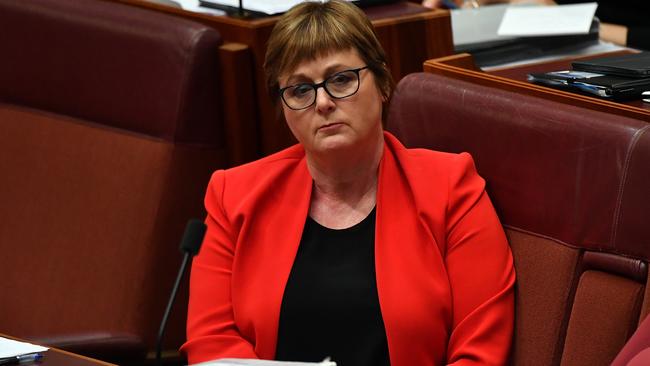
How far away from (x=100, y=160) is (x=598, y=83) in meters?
0.97

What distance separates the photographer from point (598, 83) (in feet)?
6.16

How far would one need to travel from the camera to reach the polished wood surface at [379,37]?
88.6 inches

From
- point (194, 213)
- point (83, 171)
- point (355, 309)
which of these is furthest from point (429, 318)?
point (83, 171)

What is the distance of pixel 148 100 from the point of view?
7.38 ft

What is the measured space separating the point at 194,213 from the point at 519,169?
2.36ft

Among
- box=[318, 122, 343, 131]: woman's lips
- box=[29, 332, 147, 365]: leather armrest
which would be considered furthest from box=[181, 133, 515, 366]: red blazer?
box=[29, 332, 147, 365]: leather armrest

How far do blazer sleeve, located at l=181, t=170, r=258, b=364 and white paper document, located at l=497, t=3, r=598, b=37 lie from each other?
3.54ft

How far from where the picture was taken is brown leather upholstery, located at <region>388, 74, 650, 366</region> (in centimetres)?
165

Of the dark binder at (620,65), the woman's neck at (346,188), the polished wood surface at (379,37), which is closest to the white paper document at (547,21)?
the polished wood surface at (379,37)

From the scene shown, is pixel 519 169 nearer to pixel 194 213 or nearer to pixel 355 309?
pixel 355 309

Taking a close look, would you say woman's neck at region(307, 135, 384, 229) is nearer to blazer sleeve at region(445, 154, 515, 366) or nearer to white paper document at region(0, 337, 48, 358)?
blazer sleeve at region(445, 154, 515, 366)

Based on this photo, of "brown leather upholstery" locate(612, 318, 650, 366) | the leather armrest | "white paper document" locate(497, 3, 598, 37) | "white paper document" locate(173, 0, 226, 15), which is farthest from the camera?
"white paper document" locate(497, 3, 598, 37)

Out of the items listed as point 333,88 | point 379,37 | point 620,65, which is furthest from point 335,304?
point 379,37

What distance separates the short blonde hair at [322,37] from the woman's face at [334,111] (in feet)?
0.04
